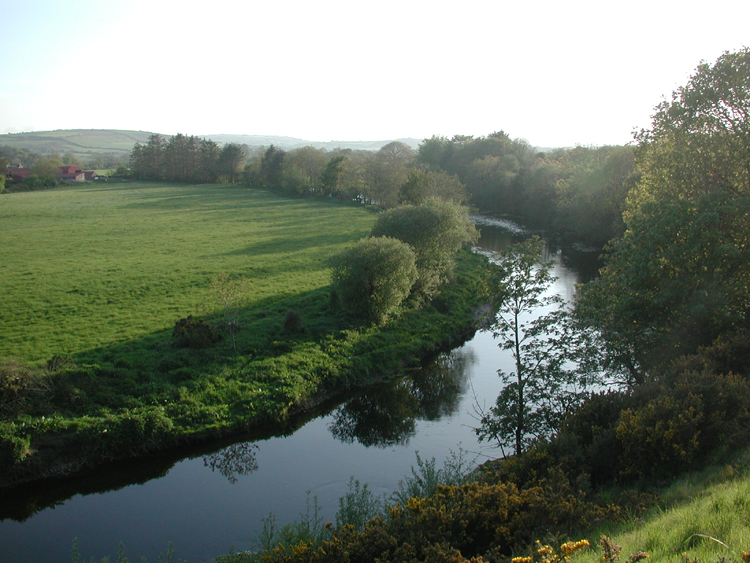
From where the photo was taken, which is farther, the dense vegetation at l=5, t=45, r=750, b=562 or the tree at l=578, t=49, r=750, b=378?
the tree at l=578, t=49, r=750, b=378

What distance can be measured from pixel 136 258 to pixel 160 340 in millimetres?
19843

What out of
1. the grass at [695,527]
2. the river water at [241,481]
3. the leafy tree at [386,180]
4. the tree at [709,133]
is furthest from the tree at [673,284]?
the leafy tree at [386,180]

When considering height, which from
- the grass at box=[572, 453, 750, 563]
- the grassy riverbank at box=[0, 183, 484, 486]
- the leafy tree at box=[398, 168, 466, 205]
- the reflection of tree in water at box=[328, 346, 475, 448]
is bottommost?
the reflection of tree in water at box=[328, 346, 475, 448]

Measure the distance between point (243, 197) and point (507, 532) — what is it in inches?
3301

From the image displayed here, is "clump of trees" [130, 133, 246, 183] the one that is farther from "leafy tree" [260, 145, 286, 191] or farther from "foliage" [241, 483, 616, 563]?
"foliage" [241, 483, 616, 563]

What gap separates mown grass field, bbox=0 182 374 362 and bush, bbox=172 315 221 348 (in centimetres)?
130

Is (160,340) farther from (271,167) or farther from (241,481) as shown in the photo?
(271,167)

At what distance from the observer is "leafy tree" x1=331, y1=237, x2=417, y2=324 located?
1000 inches

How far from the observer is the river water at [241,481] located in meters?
13.0

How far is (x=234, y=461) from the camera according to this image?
1662cm

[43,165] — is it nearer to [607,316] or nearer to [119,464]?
[119,464]

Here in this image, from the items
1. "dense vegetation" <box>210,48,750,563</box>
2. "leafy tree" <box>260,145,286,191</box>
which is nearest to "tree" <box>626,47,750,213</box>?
"dense vegetation" <box>210,48,750,563</box>

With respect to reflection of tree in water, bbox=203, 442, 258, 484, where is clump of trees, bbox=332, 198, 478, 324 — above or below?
above

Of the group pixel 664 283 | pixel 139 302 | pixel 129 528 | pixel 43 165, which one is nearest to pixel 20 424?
pixel 129 528
